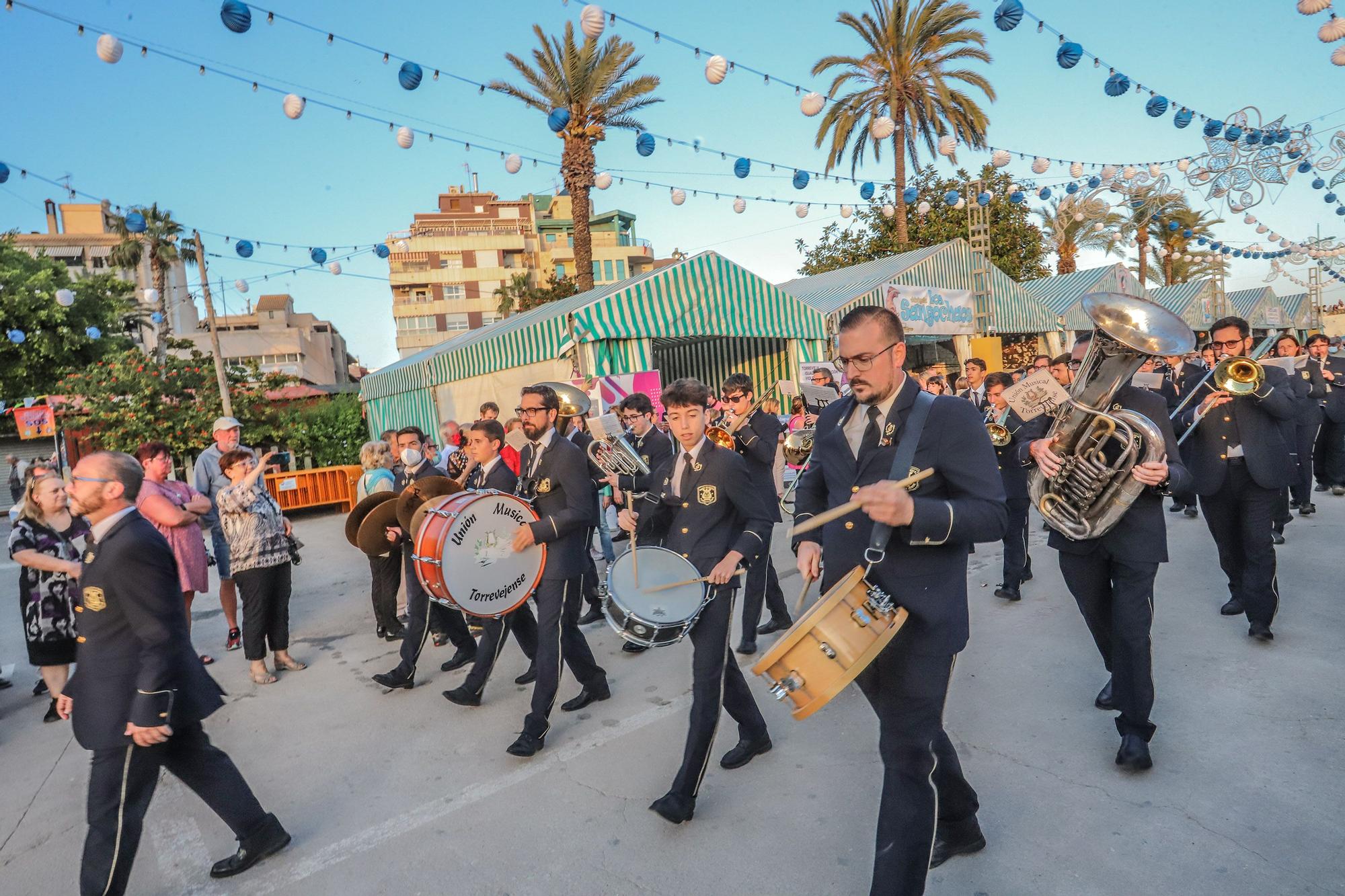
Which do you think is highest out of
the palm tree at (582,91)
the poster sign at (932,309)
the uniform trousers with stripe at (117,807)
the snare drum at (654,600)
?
the palm tree at (582,91)

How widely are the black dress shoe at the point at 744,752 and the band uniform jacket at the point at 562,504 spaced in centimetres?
126

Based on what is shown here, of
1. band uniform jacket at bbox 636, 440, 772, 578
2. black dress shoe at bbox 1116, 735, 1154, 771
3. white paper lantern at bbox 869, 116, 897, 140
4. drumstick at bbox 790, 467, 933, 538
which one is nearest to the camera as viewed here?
drumstick at bbox 790, 467, 933, 538

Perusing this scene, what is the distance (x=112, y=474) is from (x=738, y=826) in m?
2.86

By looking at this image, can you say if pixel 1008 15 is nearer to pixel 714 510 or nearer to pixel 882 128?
pixel 882 128

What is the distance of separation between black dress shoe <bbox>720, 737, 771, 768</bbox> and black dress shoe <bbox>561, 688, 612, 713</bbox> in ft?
3.80

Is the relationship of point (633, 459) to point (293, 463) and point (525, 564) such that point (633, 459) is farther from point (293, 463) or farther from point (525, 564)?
point (293, 463)

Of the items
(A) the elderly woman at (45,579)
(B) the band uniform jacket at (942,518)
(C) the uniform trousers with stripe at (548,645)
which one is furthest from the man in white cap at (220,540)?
(B) the band uniform jacket at (942,518)

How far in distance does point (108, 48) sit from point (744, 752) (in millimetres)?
7909

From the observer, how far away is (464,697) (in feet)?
16.5

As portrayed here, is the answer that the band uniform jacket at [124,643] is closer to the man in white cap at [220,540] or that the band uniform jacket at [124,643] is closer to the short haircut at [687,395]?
the short haircut at [687,395]

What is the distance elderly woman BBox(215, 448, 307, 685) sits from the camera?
5707 mm

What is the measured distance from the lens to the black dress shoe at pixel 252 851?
338 centimetres

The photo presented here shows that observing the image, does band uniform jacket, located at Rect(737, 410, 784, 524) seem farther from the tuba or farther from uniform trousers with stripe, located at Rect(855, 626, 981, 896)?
uniform trousers with stripe, located at Rect(855, 626, 981, 896)

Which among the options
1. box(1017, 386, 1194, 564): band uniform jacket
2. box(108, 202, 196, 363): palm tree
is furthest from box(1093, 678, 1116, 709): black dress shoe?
box(108, 202, 196, 363): palm tree
